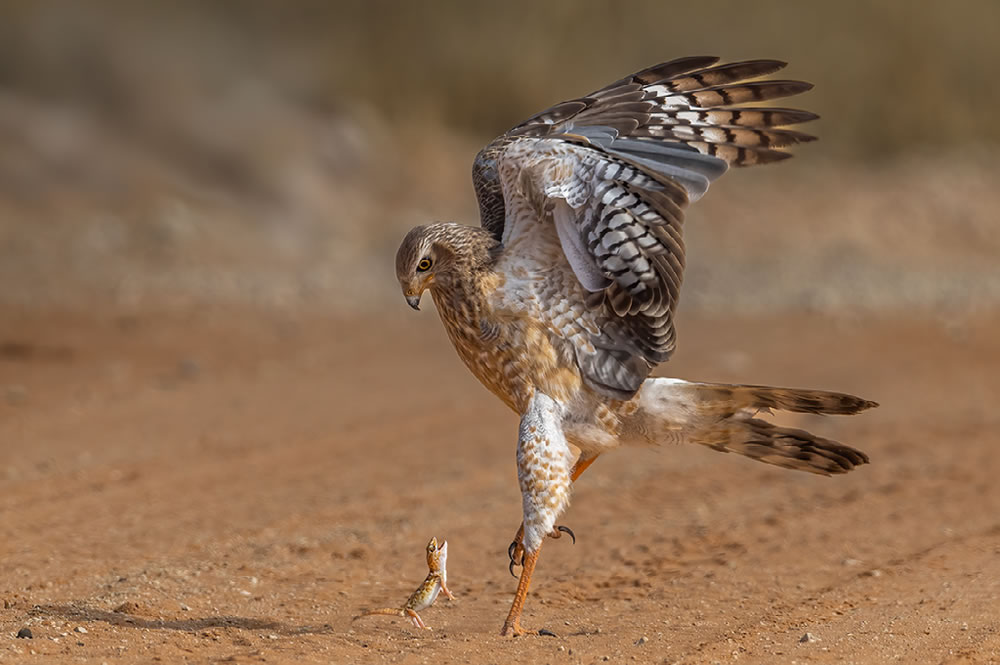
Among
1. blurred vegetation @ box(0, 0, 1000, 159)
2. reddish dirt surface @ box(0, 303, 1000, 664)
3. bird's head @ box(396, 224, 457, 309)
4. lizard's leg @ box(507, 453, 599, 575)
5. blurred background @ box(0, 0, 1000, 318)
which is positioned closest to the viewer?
reddish dirt surface @ box(0, 303, 1000, 664)

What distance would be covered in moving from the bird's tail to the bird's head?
1100mm

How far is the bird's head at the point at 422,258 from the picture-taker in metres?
5.25

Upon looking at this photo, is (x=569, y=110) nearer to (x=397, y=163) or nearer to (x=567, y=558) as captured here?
(x=567, y=558)

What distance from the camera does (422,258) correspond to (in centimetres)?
527

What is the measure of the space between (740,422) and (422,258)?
5.30 ft

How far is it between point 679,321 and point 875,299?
105 inches

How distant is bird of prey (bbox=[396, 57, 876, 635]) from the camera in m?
5.19

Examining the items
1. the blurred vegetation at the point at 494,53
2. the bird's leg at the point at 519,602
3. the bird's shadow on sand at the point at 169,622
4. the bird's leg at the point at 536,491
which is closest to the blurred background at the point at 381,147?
the blurred vegetation at the point at 494,53

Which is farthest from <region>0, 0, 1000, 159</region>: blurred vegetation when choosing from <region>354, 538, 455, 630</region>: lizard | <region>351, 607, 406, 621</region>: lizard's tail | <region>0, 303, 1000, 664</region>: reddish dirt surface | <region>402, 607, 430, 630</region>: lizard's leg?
<region>402, 607, 430, 630</region>: lizard's leg

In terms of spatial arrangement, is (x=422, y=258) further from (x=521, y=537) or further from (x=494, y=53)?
(x=494, y=53)

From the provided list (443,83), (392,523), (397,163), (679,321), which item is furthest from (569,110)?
(443,83)

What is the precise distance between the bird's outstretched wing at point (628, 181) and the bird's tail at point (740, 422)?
19cm

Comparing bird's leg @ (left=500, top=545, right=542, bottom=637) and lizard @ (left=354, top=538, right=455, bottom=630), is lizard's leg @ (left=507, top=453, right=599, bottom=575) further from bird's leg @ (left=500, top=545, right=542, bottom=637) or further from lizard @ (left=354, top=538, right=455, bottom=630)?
lizard @ (left=354, top=538, right=455, bottom=630)

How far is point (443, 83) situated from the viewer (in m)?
20.2
